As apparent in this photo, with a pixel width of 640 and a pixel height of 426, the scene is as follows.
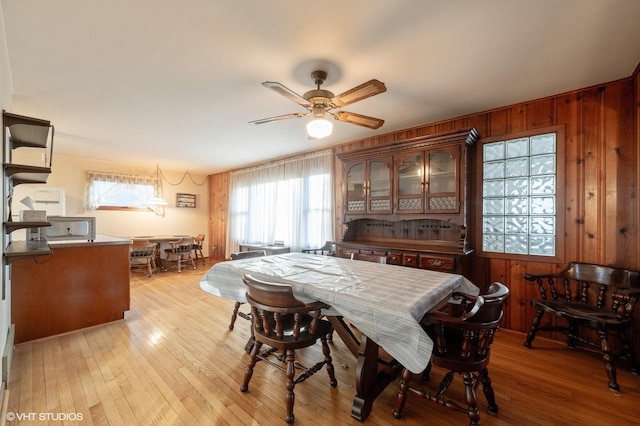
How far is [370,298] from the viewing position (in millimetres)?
1463

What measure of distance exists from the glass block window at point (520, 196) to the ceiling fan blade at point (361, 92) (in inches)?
74.0

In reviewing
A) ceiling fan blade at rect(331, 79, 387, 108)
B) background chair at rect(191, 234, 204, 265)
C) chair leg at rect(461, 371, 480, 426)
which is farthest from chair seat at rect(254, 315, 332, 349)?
background chair at rect(191, 234, 204, 265)

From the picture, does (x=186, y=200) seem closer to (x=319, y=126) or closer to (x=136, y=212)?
(x=136, y=212)

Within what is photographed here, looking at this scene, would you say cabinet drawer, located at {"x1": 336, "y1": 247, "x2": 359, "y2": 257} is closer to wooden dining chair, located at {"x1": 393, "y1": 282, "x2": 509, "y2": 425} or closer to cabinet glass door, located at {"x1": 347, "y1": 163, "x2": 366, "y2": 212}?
cabinet glass door, located at {"x1": 347, "y1": 163, "x2": 366, "y2": 212}

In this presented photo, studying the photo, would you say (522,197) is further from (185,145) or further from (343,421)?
(185,145)

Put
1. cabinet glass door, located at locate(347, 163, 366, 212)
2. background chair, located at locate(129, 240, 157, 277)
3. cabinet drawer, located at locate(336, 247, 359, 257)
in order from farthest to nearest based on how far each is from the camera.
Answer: background chair, located at locate(129, 240, 157, 277)
cabinet glass door, located at locate(347, 163, 366, 212)
cabinet drawer, located at locate(336, 247, 359, 257)

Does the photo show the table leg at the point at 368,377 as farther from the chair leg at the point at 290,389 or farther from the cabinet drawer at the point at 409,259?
the cabinet drawer at the point at 409,259

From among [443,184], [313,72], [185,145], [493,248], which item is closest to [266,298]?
[313,72]

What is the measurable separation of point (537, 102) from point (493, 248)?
Answer: 1558 millimetres

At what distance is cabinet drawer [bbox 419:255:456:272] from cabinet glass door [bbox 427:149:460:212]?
0.56 metres

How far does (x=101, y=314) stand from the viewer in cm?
291

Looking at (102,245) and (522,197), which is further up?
(522,197)

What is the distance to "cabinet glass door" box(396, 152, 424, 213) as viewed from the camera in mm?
3174

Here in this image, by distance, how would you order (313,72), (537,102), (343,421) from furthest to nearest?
(537,102) < (313,72) < (343,421)
